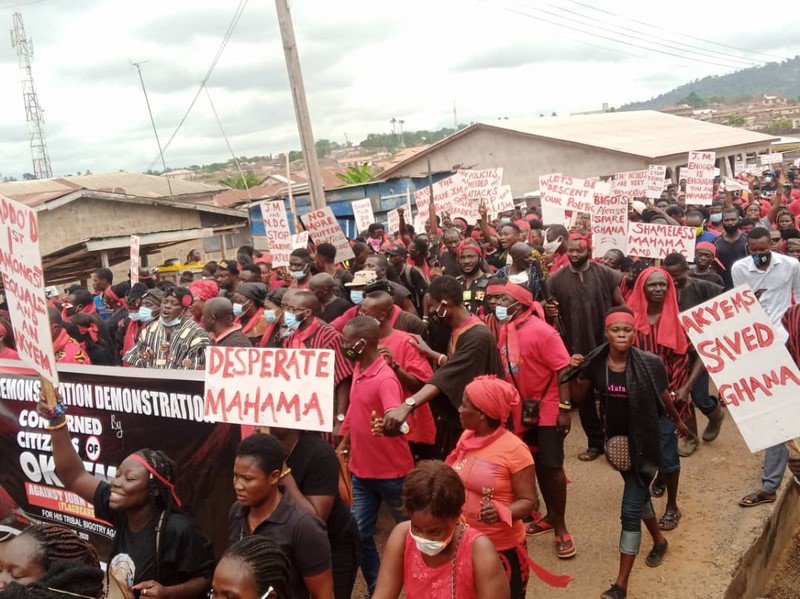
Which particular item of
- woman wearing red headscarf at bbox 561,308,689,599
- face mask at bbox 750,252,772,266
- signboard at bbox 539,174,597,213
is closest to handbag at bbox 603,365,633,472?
woman wearing red headscarf at bbox 561,308,689,599

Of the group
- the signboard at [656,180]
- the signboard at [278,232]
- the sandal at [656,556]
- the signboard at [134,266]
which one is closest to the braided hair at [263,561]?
the sandal at [656,556]

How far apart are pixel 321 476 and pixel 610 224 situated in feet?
20.9

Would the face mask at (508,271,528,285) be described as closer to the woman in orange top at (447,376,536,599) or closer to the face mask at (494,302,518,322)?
the face mask at (494,302,518,322)

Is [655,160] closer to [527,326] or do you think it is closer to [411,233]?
[411,233]

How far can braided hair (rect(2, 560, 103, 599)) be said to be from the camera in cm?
271

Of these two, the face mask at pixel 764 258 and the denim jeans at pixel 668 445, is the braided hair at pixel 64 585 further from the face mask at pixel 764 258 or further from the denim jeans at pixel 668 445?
the face mask at pixel 764 258

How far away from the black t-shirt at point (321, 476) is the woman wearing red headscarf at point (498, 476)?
622 mm

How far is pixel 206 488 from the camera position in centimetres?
475

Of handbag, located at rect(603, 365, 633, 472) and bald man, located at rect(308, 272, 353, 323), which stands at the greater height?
bald man, located at rect(308, 272, 353, 323)

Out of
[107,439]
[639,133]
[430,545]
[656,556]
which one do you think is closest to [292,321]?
[107,439]

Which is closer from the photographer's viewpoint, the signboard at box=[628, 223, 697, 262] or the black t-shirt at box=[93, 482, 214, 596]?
the black t-shirt at box=[93, 482, 214, 596]

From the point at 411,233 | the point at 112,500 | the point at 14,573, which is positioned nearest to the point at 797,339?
the point at 112,500

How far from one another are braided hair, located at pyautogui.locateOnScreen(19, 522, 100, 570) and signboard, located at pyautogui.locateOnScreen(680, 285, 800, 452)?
3153 mm

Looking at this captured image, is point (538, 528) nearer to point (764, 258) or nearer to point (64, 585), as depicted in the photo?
point (764, 258)
